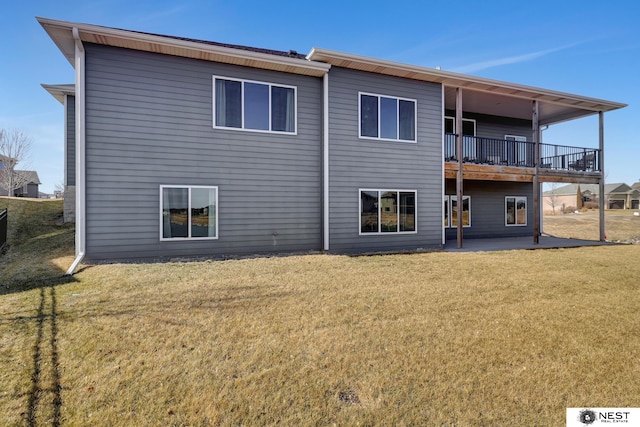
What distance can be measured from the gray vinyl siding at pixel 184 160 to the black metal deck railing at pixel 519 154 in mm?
5675

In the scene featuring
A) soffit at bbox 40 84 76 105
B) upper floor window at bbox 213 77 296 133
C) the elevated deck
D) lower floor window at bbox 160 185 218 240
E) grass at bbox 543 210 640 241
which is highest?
soffit at bbox 40 84 76 105

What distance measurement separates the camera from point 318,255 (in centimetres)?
905

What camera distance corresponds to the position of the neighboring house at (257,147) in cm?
778

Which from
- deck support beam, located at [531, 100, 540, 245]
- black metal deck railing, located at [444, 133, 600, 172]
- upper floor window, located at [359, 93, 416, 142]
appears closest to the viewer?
upper floor window, located at [359, 93, 416, 142]

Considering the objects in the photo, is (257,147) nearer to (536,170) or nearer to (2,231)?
(2,231)

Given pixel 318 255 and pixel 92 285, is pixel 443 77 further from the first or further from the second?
pixel 92 285

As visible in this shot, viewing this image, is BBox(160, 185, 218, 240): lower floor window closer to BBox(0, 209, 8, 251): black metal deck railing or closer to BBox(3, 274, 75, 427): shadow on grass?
BBox(3, 274, 75, 427): shadow on grass

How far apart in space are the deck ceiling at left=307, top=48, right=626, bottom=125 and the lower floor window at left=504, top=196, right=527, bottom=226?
3.76 m

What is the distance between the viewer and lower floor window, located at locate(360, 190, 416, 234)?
1007 cm

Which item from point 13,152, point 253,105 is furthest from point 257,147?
point 13,152

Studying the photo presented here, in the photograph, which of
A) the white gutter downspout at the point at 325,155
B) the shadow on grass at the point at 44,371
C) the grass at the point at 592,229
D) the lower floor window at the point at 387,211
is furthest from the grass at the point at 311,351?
the grass at the point at 592,229

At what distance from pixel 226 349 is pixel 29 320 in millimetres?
2675

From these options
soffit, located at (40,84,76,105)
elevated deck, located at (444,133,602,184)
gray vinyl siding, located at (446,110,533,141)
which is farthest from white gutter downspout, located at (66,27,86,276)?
gray vinyl siding, located at (446,110,533,141)

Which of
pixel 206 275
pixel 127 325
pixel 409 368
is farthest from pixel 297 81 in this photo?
pixel 409 368
